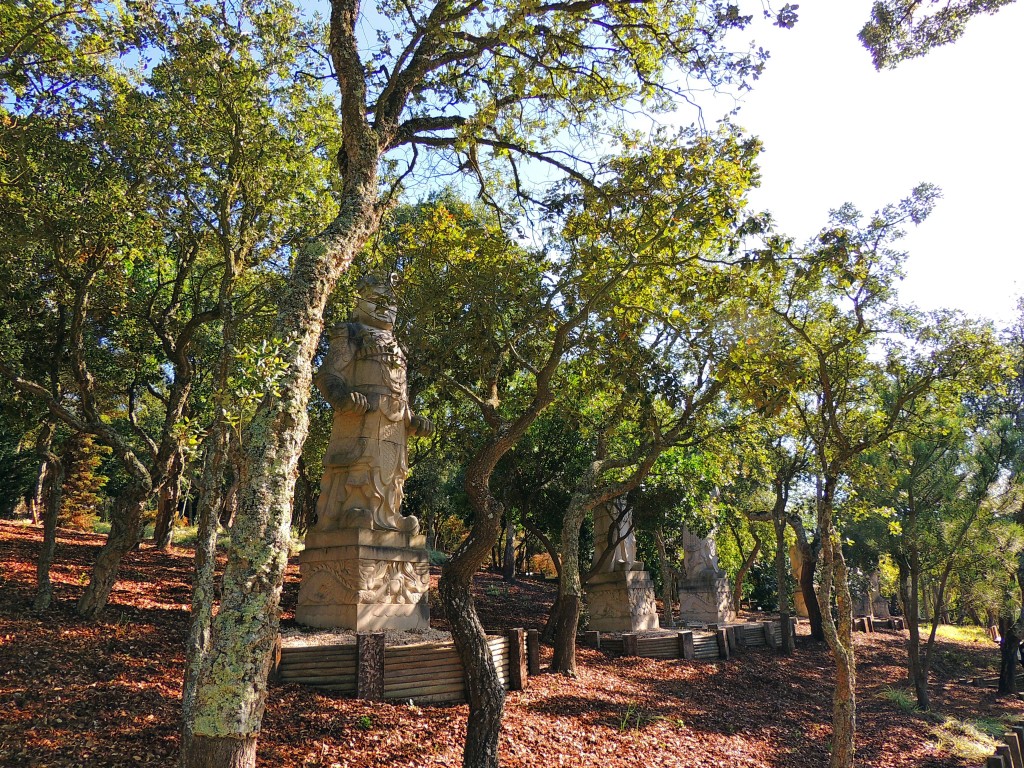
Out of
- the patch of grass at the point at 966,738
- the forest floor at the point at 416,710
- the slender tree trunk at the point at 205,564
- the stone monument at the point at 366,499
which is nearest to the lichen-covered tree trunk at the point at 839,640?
the forest floor at the point at 416,710

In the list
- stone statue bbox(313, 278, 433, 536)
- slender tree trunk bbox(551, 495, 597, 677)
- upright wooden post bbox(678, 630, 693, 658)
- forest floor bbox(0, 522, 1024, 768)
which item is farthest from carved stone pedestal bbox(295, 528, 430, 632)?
upright wooden post bbox(678, 630, 693, 658)

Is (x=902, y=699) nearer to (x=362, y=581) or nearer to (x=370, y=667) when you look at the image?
(x=362, y=581)

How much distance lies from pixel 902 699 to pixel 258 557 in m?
16.0

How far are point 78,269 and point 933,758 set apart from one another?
16.3 metres

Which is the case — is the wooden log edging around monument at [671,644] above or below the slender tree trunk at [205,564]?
below

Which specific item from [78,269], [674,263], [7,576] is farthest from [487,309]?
[7,576]

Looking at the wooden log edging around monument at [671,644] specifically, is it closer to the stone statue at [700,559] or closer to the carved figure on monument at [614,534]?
the carved figure on monument at [614,534]

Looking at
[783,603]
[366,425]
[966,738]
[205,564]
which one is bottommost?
[966,738]

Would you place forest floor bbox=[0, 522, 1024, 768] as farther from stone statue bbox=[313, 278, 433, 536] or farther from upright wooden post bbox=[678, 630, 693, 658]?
stone statue bbox=[313, 278, 433, 536]

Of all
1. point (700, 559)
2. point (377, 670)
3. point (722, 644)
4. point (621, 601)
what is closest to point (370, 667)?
point (377, 670)

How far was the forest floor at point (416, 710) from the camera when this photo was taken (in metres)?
6.51

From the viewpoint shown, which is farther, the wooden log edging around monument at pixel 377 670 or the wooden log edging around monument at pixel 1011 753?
the wooden log edging around monument at pixel 377 670

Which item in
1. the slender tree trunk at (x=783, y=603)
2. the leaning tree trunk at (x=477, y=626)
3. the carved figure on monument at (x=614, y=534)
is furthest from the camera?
the slender tree trunk at (x=783, y=603)

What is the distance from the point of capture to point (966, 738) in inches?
482
